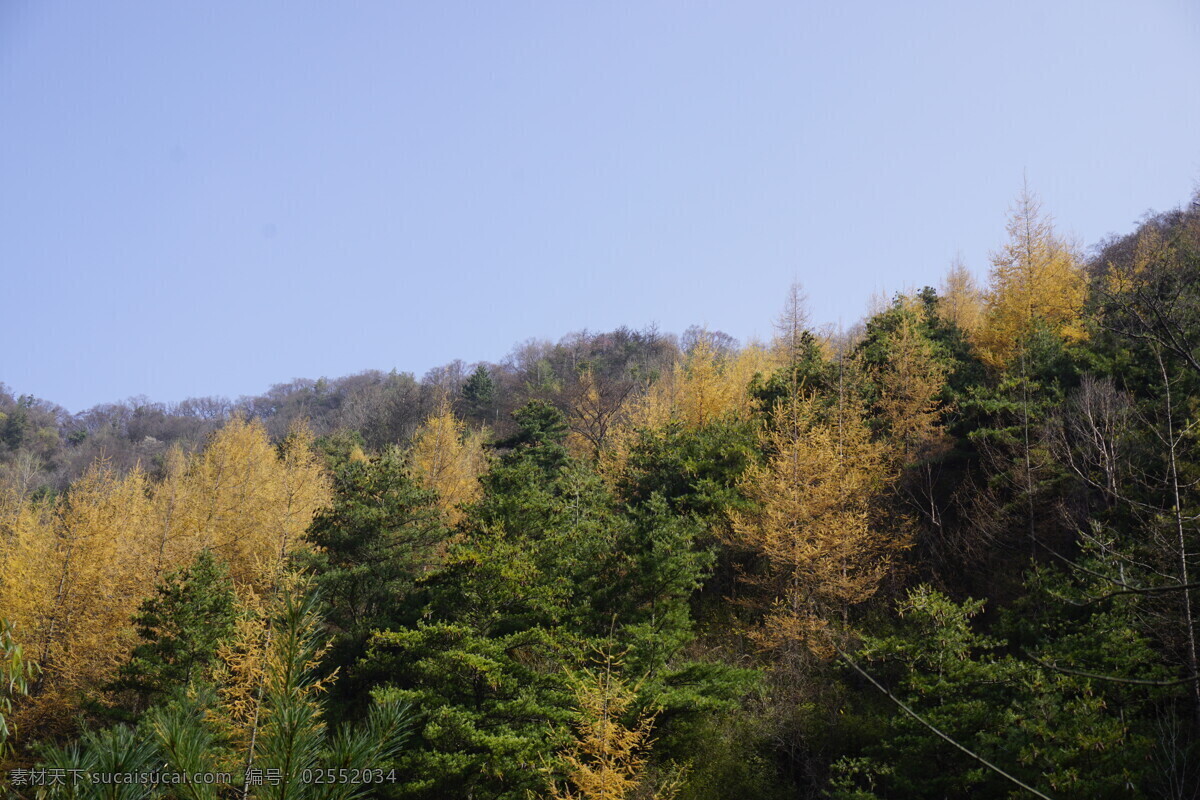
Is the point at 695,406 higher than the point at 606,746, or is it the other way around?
the point at 695,406

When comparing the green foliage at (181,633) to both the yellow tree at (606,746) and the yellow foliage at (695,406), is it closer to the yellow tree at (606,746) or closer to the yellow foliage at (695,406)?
the yellow tree at (606,746)

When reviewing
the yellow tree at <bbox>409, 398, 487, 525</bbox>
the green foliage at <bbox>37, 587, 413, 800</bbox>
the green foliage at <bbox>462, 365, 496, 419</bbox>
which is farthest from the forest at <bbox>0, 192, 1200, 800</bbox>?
the green foliage at <bbox>462, 365, 496, 419</bbox>

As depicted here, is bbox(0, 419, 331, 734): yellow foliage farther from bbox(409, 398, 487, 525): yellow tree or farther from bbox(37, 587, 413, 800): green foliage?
bbox(37, 587, 413, 800): green foliage

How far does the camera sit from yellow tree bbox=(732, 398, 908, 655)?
58.4ft

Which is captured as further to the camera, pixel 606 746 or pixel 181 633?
pixel 181 633

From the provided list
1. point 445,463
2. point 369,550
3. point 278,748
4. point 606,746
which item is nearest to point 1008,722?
point 606,746

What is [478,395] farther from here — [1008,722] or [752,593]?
[1008,722]

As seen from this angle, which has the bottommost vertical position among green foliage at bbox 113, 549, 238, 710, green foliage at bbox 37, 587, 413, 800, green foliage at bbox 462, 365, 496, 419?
green foliage at bbox 113, 549, 238, 710

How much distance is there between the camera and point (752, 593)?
2189 cm

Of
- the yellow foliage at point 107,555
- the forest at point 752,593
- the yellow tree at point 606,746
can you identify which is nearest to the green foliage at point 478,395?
the yellow foliage at point 107,555

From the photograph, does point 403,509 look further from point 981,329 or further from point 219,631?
point 981,329

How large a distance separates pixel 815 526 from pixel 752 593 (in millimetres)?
4429

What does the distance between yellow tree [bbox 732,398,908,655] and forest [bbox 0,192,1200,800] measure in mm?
105

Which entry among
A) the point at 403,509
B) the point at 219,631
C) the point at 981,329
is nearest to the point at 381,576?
the point at 403,509
